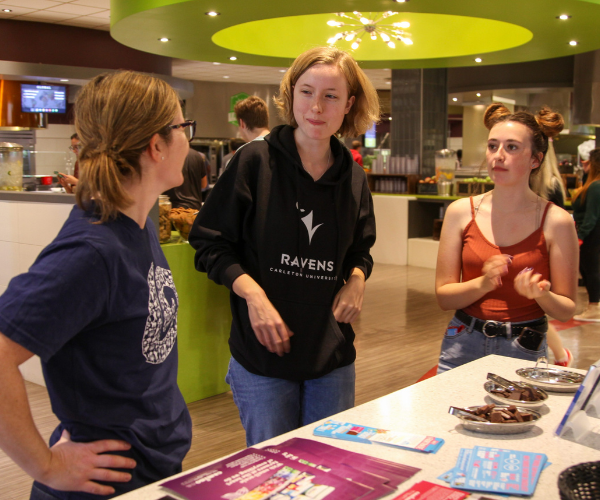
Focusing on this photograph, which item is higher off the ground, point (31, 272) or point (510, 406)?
point (31, 272)

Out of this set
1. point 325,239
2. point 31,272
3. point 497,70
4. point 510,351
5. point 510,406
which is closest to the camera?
point 31,272

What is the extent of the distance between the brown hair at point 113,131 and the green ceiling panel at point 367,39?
12.2 feet

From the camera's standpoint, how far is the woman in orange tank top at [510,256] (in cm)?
204

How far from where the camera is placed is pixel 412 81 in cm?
1041

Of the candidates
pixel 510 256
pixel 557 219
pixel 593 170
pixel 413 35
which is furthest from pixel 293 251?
pixel 413 35

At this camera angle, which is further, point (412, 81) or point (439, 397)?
point (412, 81)

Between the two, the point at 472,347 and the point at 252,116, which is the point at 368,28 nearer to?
the point at 252,116

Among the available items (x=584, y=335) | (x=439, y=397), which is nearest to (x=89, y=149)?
(x=439, y=397)

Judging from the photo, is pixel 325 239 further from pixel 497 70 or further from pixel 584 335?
pixel 497 70

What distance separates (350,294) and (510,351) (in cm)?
64

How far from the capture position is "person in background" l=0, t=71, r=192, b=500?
1.01 m

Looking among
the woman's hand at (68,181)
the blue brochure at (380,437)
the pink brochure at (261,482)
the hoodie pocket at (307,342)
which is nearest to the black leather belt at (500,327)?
the hoodie pocket at (307,342)

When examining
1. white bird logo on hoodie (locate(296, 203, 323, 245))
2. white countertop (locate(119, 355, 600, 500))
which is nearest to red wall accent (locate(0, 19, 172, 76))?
white bird logo on hoodie (locate(296, 203, 323, 245))

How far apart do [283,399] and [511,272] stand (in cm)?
87
